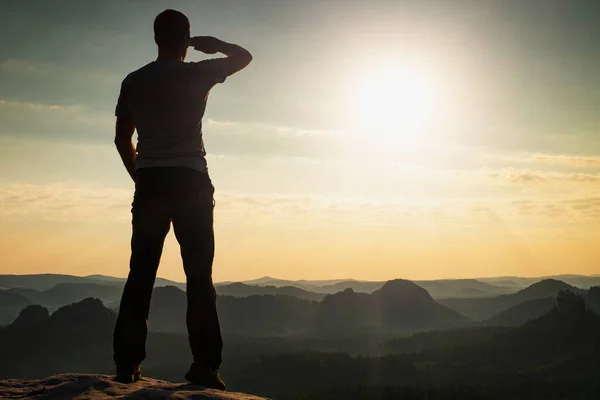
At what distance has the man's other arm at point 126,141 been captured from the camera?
627 centimetres

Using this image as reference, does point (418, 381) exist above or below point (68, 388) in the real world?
below

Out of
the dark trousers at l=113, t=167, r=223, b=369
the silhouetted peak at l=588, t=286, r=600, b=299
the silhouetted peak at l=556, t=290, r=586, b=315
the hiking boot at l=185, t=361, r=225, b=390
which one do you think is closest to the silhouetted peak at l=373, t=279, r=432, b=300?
the silhouetted peak at l=588, t=286, r=600, b=299

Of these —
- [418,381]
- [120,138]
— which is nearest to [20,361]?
[418,381]

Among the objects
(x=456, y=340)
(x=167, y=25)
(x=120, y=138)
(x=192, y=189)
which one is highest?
(x=167, y=25)

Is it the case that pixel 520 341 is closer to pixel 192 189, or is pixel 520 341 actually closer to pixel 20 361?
pixel 192 189

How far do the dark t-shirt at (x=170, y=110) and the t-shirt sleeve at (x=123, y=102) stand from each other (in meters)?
0.09

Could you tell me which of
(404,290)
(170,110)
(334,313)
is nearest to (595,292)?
(404,290)

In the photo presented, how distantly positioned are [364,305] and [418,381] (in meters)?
100

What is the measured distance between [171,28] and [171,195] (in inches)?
78.3

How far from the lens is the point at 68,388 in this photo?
5219 millimetres

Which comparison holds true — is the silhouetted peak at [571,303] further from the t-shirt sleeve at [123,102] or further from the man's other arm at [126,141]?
the t-shirt sleeve at [123,102]

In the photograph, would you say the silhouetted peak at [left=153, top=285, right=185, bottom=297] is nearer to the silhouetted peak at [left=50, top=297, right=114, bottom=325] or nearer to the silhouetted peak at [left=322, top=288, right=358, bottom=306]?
the silhouetted peak at [left=50, top=297, right=114, bottom=325]

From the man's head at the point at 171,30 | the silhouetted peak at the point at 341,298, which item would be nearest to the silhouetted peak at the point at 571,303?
the silhouetted peak at the point at 341,298

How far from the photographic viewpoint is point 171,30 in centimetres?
602
